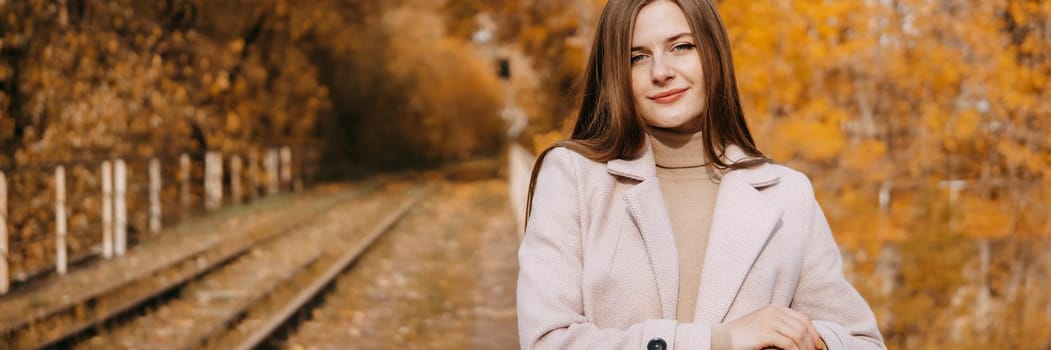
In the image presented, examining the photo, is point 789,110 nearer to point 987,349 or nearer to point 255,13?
point 987,349

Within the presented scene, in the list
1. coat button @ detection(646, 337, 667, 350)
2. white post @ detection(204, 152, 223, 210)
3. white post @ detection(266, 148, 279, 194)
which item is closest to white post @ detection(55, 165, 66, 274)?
white post @ detection(204, 152, 223, 210)

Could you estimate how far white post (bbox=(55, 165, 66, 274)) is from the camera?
11.4 meters

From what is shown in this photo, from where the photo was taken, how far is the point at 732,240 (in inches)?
79.0

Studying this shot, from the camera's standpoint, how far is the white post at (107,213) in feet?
42.3

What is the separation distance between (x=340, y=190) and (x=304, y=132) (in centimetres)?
205

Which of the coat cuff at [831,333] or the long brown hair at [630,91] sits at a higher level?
the long brown hair at [630,91]

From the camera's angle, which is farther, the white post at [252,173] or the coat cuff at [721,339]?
the white post at [252,173]

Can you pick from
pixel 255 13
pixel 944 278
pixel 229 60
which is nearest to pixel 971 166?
pixel 944 278

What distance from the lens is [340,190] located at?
26.7 metres

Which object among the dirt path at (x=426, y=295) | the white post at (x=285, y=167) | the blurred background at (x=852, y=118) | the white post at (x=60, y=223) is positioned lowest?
the white post at (x=285, y=167)

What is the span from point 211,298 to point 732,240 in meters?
8.80

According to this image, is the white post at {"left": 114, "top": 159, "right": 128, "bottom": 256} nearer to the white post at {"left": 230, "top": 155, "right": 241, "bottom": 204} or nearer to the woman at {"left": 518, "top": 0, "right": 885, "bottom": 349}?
the white post at {"left": 230, "top": 155, "right": 241, "bottom": 204}

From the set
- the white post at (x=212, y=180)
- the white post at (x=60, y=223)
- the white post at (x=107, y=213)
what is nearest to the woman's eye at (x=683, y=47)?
the white post at (x=60, y=223)

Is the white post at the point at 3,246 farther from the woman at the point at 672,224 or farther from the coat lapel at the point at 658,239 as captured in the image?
the coat lapel at the point at 658,239
